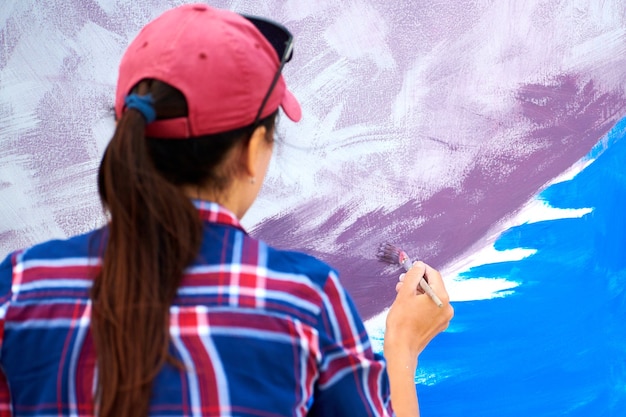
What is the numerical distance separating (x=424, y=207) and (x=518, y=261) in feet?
0.60

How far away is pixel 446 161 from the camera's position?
1254mm

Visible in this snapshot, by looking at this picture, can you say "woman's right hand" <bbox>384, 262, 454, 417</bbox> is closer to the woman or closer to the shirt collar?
the woman

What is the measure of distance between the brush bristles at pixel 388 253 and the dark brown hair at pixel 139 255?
0.57m

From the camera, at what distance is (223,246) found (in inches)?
27.7

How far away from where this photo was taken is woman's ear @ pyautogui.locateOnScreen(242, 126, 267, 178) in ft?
2.45

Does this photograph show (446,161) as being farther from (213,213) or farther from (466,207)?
(213,213)

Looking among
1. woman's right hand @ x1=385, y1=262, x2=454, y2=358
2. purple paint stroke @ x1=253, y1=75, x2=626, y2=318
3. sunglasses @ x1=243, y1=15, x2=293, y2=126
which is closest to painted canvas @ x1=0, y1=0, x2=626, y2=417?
purple paint stroke @ x1=253, y1=75, x2=626, y2=318

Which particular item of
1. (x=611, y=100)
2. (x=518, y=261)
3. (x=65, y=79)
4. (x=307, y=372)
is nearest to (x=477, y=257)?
(x=518, y=261)

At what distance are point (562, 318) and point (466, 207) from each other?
248 millimetres

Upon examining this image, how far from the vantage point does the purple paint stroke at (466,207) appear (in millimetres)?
1244

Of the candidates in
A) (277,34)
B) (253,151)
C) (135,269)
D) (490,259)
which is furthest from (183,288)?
(490,259)

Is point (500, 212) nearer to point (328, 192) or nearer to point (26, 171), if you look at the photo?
point (328, 192)

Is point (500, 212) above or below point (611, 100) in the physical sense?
below

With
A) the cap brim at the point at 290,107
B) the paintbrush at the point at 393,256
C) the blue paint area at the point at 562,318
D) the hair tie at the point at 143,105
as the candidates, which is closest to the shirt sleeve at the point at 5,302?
the hair tie at the point at 143,105
